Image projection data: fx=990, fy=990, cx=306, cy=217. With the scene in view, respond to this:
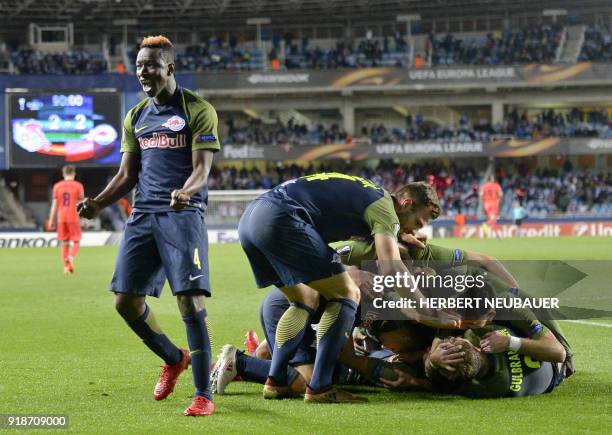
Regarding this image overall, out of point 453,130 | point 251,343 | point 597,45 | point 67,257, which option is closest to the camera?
point 251,343

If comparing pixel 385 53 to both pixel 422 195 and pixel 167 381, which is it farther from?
pixel 167 381

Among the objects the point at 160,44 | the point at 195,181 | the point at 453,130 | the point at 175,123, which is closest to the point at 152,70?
the point at 160,44

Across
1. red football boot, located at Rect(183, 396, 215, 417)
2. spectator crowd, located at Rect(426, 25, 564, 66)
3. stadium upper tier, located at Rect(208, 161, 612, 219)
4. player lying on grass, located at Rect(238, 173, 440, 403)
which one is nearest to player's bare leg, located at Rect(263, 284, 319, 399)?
player lying on grass, located at Rect(238, 173, 440, 403)

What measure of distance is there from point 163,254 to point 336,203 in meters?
1.11

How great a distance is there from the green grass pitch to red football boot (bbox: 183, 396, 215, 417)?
3.2 inches

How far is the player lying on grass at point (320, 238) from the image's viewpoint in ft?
19.8

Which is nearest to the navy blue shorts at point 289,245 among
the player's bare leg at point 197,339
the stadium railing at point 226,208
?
the player's bare leg at point 197,339

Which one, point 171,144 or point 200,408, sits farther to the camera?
point 171,144

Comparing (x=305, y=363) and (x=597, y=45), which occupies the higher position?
(x=597, y=45)

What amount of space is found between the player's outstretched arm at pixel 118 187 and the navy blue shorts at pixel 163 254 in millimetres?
405

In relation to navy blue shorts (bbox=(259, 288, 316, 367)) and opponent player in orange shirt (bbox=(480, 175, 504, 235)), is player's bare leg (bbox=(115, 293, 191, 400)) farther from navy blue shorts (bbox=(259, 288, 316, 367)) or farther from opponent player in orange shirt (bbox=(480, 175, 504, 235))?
opponent player in orange shirt (bbox=(480, 175, 504, 235))

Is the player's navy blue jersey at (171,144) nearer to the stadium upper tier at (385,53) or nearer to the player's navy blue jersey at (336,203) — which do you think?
the player's navy blue jersey at (336,203)

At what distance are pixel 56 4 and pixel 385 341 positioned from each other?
47535 mm

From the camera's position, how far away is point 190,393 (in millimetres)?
6695
